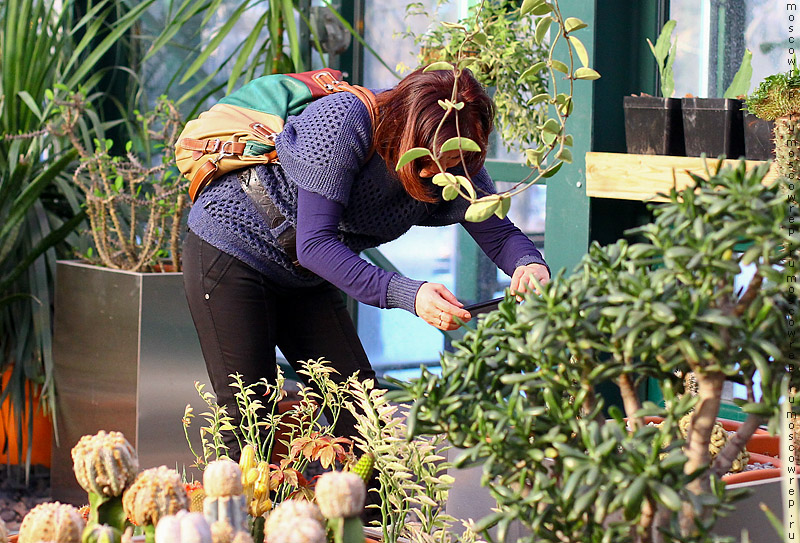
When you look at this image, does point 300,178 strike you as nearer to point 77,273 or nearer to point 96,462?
point 96,462

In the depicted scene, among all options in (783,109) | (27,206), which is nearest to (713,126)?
(783,109)

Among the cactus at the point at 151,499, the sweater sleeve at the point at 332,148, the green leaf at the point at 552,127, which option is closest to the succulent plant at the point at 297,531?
the cactus at the point at 151,499

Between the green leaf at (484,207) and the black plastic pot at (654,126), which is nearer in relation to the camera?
the green leaf at (484,207)

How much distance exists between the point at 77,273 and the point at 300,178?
1.57 metres

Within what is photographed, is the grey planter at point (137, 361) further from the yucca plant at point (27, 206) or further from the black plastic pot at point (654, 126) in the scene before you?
the black plastic pot at point (654, 126)

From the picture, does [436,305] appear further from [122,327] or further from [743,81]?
[122,327]

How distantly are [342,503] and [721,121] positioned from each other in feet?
5.71

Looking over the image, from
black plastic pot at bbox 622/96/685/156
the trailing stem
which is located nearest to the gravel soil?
black plastic pot at bbox 622/96/685/156

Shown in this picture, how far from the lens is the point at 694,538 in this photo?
2.33ft

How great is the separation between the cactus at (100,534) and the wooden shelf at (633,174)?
1.63m

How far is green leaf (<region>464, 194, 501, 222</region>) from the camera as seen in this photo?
3.25ft

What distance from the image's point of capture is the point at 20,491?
3316mm

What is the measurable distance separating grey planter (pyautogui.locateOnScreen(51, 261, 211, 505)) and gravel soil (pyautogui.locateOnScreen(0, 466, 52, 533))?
184 mm

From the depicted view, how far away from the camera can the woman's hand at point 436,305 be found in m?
1.61
